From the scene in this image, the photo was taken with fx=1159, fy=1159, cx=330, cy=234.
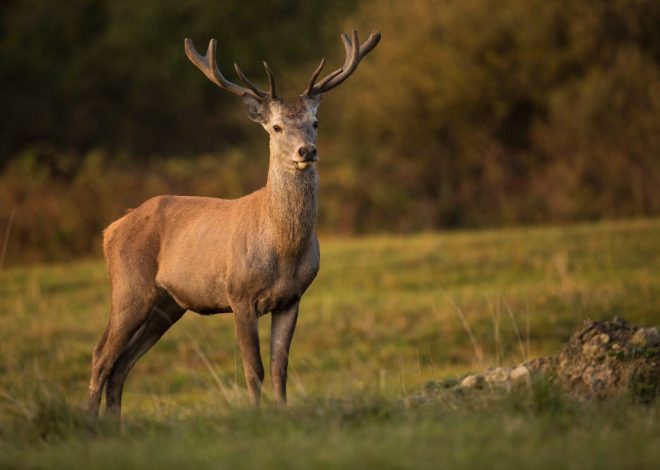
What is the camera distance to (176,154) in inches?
1544

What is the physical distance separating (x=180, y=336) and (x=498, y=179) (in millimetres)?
13533

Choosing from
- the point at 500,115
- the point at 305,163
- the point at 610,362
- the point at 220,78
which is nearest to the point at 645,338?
the point at 610,362

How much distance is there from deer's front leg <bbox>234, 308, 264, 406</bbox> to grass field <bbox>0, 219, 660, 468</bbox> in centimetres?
31

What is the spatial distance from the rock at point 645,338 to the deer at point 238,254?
2209 millimetres

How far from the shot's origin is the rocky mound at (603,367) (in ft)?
24.5

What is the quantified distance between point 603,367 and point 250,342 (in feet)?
7.74

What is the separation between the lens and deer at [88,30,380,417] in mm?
7918

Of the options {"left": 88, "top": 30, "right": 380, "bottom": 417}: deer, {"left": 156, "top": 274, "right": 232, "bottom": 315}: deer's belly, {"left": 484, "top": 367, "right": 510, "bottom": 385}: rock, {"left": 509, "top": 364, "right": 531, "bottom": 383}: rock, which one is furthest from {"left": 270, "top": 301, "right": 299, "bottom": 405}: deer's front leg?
{"left": 509, "top": 364, "right": 531, "bottom": 383}: rock

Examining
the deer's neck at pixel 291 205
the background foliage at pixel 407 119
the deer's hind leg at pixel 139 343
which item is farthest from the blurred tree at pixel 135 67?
the deer's neck at pixel 291 205

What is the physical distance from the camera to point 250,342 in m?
7.91

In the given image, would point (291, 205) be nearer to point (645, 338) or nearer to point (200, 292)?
point (200, 292)

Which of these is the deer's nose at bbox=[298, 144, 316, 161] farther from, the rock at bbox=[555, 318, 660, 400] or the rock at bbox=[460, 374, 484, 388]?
the rock at bbox=[555, 318, 660, 400]

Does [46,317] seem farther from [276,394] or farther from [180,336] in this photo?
[276,394]

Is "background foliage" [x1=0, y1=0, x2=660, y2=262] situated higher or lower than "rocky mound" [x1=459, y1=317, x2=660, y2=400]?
higher
